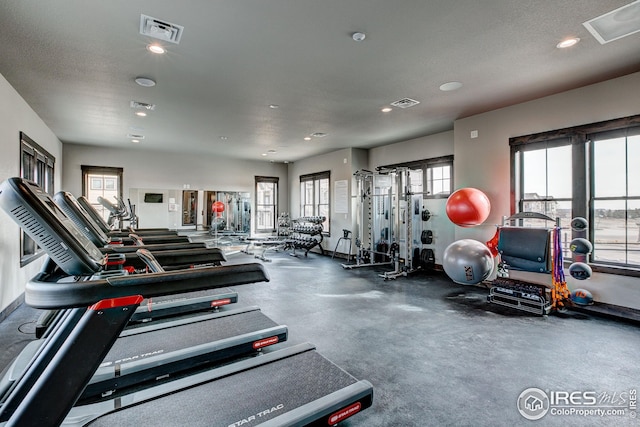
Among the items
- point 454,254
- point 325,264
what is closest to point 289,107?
point 454,254

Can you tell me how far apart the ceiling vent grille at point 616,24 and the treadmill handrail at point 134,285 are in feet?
11.6

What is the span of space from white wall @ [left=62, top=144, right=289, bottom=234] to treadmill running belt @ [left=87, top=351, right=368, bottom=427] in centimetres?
771

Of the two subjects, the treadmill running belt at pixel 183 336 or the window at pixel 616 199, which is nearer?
the treadmill running belt at pixel 183 336

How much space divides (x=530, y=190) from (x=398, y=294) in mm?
2544

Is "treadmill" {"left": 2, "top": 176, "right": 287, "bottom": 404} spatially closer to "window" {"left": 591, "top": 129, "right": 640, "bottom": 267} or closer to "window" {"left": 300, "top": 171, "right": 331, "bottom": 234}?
"window" {"left": 591, "top": 129, "right": 640, "bottom": 267}

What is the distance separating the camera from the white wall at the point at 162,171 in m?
7.85

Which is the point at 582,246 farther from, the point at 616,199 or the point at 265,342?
the point at 265,342

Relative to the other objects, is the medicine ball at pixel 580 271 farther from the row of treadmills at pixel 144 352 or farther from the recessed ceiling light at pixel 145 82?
the recessed ceiling light at pixel 145 82

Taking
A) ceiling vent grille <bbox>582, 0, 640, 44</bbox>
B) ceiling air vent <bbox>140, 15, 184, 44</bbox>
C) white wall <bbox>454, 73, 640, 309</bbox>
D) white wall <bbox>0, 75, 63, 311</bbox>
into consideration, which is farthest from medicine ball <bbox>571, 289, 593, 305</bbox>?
white wall <bbox>0, 75, 63, 311</bbox>

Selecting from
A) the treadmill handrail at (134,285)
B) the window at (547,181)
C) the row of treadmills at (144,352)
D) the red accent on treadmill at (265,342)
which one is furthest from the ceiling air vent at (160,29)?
the window at (547,181)

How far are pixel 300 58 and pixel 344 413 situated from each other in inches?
127

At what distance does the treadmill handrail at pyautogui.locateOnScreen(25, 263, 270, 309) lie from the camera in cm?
99

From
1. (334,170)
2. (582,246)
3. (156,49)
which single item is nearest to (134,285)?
(156,49)

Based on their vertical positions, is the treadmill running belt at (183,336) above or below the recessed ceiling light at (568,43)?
below
